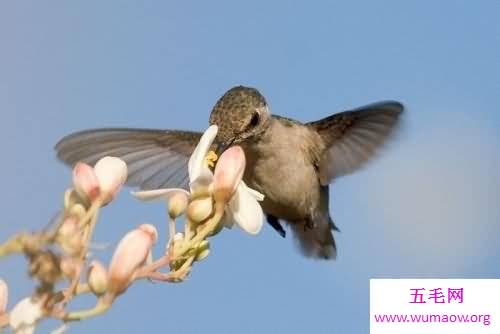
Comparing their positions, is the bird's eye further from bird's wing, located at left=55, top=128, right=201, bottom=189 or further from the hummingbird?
bird's wing, located at left=55, top=128, right=201, bottom=189

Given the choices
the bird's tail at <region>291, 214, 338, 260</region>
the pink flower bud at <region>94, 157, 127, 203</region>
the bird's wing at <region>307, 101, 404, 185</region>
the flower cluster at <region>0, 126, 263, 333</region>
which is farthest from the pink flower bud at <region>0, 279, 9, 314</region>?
the bird's tail at <region>291, 214, 338, 260</region>

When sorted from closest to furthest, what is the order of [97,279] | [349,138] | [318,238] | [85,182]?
[97,279] < [85,182] < [349,138] < [318,238]

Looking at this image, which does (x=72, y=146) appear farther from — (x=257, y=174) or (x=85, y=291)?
(x=85, y=291)

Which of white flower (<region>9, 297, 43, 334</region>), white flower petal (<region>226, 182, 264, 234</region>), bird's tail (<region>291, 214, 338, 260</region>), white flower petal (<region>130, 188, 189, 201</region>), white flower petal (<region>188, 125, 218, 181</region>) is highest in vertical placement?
white flower petal (<region>188, 125, 218, 181</region>)

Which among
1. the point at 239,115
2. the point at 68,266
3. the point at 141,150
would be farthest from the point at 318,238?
the point at 68,266

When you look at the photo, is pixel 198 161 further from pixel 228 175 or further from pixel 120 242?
pixel 120 242

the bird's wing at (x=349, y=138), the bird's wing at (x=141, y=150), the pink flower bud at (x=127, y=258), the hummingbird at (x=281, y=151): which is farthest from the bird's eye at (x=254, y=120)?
the pink flower bud at (x=127, y=258)
